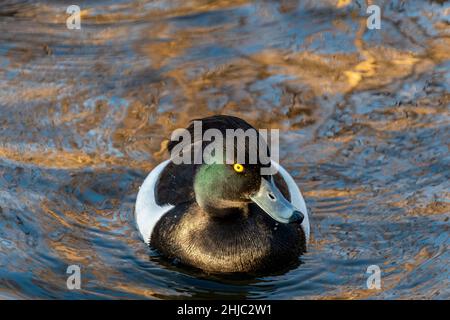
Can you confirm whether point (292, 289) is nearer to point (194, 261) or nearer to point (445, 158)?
point (194, 261)

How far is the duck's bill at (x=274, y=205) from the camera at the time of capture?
25.4 feet

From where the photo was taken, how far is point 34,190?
9.30m

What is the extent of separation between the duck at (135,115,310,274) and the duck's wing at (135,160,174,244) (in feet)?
0.04

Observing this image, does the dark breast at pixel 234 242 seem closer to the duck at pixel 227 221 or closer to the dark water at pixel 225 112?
the duck at pixel 227 221

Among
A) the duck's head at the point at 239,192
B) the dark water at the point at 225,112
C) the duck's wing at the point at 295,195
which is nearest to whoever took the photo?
the duck's head at the point at 239,192

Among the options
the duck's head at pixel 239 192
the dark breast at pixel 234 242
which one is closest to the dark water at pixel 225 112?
the dark breast at pixel 234 242

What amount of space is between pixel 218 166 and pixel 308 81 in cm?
358

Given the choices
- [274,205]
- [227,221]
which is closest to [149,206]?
[227,221]

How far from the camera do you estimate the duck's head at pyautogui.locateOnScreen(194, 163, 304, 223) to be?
7.71 metres

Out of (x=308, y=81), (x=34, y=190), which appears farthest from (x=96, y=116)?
(x=308, y=81)

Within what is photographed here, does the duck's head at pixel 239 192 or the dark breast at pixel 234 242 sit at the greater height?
the duck's head at pixel 239 192

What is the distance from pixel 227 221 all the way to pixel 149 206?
104 centimetres

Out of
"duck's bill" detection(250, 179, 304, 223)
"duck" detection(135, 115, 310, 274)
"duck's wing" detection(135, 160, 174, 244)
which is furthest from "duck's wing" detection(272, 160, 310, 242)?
"duck's wing" detection(135, 160, 174, 244)

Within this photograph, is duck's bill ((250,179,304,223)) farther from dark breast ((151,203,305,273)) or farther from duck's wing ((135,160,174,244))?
duck's wing ((135,160,174,244))
